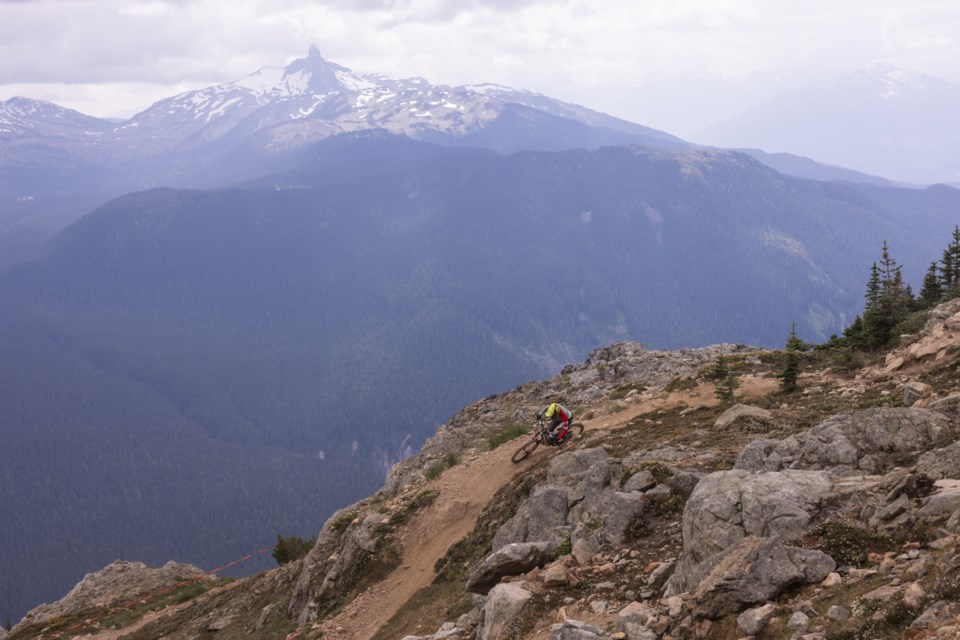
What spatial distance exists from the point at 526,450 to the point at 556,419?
6.91 ft

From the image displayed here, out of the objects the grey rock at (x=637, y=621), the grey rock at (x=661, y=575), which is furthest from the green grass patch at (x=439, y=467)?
the grey rock at (x=637, y=621)

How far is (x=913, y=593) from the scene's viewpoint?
861 centimetres

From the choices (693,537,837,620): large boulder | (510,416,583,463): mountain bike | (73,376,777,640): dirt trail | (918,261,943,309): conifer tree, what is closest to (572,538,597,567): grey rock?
(693,537,837,620): large boulder

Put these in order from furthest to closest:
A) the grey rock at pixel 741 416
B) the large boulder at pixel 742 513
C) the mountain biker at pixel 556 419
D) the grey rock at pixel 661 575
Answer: the mountain biker at pixel 556 419
the grey rock at pixel 741 416
the grey rock at pixel 661 575
the large boulder at pixel 742 513

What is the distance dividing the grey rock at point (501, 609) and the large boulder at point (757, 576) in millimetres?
4394

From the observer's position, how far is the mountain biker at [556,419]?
95.5ft

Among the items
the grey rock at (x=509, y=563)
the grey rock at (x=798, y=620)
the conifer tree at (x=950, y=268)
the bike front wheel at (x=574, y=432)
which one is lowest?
the bike front wheel at (x=574, y=432)

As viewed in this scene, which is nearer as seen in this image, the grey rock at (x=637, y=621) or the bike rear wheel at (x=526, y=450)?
the grey rock at (x=637, y=621)

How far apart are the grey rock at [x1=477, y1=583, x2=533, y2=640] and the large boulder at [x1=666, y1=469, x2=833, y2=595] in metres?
3.41

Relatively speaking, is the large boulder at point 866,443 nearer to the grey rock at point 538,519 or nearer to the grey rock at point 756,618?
the grey rock at point 756,618

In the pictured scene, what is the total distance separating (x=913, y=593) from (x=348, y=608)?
19.4m

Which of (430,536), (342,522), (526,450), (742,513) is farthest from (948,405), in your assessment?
(342,522)

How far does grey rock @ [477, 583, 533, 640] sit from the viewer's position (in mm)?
13586

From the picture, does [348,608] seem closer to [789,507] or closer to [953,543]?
[789,507]
